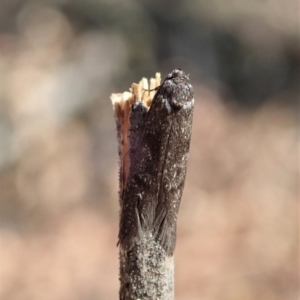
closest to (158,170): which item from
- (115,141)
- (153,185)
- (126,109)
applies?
(153,185)

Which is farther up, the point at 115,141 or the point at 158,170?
the point at 115,141

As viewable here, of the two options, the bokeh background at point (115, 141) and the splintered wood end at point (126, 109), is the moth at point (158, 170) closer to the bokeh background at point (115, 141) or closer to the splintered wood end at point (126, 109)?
the splintered wood end at point (126, 109)

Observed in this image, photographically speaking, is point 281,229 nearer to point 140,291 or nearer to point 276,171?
point 276,171

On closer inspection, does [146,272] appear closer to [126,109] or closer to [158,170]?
[158,170]

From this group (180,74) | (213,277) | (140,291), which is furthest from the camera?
(213,277)

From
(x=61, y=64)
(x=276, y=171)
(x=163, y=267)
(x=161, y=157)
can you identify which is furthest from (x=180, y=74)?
(x=276, y=171)

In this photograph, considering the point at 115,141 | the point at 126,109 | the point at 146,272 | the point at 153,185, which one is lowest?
the point at 146,272
